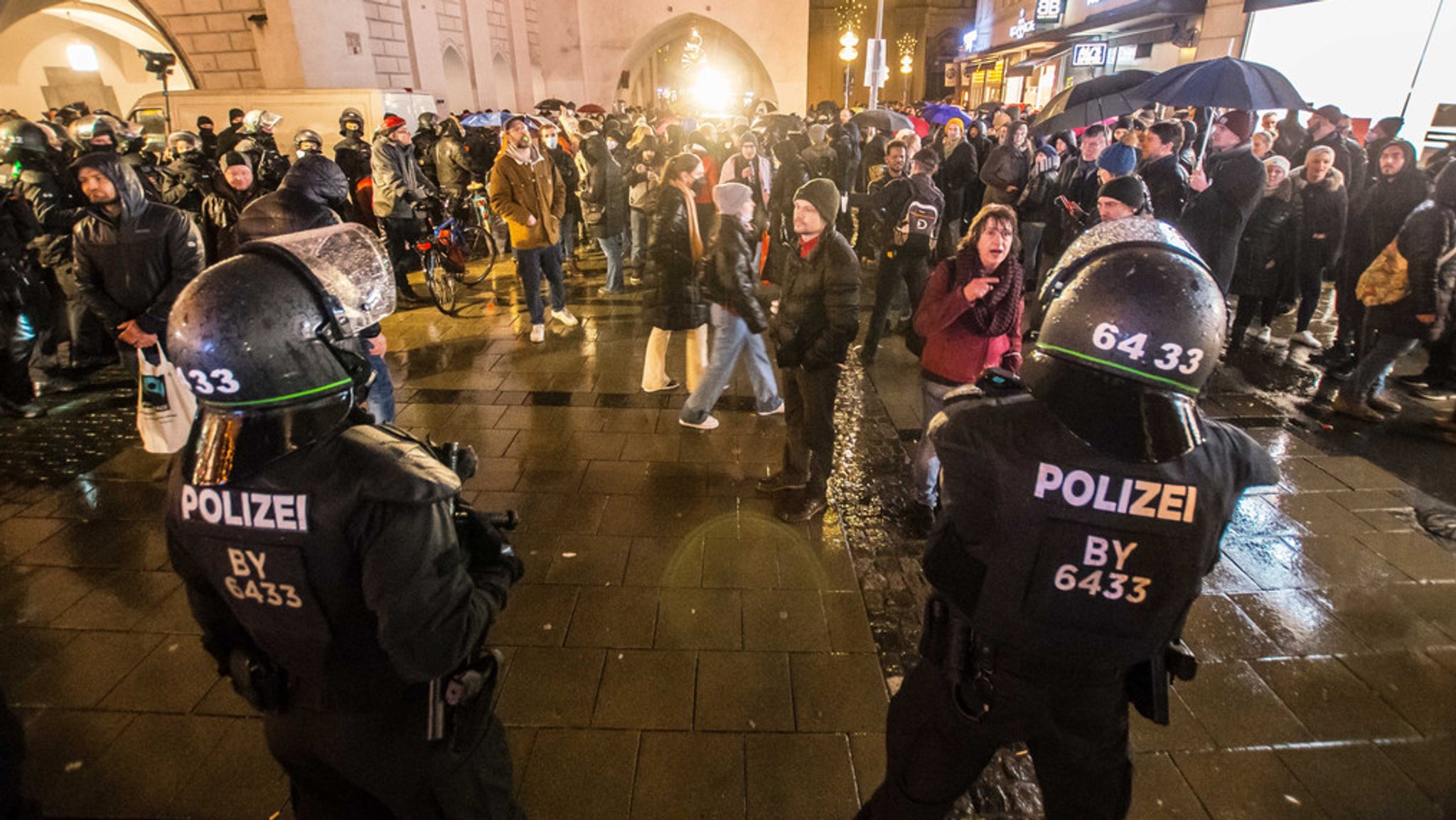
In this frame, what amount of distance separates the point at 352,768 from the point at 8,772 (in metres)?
1.28

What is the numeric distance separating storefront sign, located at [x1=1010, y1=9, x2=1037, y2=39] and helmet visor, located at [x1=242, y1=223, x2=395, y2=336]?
89.2ft

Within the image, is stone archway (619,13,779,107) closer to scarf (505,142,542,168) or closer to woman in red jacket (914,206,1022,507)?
scarf (505,142,542,168)

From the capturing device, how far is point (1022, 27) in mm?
26031

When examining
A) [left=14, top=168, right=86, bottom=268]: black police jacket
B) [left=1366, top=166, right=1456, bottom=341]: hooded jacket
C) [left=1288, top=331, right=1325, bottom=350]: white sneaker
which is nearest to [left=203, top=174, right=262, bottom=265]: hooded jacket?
[left=14, top=168, right=86, bottom=268]: black police jacket

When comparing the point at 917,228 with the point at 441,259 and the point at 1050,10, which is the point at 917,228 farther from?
the point at 1050,10

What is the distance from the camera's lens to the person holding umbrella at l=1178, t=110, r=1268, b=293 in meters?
5.89

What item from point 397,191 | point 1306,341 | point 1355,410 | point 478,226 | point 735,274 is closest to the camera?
point 735,274

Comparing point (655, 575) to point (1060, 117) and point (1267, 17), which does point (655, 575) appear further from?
point (1267, 17)

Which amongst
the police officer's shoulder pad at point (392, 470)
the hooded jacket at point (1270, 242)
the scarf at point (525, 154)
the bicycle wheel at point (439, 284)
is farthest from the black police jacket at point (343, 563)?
the hooded jacket at point (1270, 242)

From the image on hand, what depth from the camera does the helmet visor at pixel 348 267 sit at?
5.41 ft

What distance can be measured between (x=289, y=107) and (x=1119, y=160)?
50.7ft

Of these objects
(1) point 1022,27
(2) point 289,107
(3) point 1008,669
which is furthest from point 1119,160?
(1) point 1022,27

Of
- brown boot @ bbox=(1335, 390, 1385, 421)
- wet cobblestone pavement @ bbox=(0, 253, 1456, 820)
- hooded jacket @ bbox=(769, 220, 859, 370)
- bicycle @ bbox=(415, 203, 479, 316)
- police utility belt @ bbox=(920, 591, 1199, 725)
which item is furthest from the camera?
bicycle @ bbox=(415, 203, 479, 316)

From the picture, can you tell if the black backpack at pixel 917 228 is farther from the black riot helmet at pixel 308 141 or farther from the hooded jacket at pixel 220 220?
the black riot helmet at pixel 308 141
